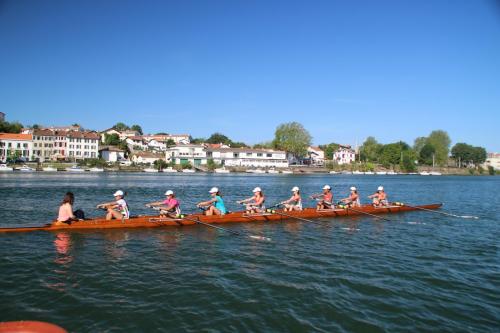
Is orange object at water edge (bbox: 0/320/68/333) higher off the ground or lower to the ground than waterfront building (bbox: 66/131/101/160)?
lower

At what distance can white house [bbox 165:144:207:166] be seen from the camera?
12744cm

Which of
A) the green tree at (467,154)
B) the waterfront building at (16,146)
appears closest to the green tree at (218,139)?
the waterfront building at (16,146)

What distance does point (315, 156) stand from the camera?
174500mm

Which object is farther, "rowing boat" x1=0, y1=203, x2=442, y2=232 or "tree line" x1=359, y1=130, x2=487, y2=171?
"tree line" x1=359, y1=130, x2=487, y2=171

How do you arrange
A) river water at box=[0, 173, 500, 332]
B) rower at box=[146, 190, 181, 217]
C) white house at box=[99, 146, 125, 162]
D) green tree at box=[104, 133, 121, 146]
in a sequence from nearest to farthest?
river water at box=[0, 173, 500, 332] → rower at box=[146, 190, 181, 217] → white house at box=[99, 146, 125, 162] → green tree at box=[104, 133, 121, 146]

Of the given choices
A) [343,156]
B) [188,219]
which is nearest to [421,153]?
[343,156]

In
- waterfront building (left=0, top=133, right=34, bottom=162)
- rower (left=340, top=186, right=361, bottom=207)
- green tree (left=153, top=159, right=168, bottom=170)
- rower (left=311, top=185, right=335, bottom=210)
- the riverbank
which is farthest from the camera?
green tree (left=153, top=159, right=168, bottom=170)

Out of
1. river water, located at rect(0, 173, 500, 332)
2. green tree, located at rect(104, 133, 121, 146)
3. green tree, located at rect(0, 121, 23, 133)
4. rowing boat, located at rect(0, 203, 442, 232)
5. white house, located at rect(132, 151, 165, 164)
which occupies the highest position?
green tree, located at rect(0, 121, 23, 133)

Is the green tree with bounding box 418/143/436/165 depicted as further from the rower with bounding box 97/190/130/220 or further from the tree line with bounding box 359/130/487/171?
the rower with bounding box 97/190/130/220

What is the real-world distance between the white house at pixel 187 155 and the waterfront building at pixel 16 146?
4198cm

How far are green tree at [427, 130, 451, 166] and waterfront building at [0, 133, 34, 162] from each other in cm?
16106

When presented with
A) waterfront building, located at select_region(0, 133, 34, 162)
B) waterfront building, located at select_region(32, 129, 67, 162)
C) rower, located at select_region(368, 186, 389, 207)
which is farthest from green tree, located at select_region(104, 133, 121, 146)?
rower, located at select_region(368, 186, 389, 207)

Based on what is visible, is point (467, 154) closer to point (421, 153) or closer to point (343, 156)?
point (421, 153)

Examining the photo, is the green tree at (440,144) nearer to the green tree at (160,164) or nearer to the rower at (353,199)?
the green tree at (160,164)
